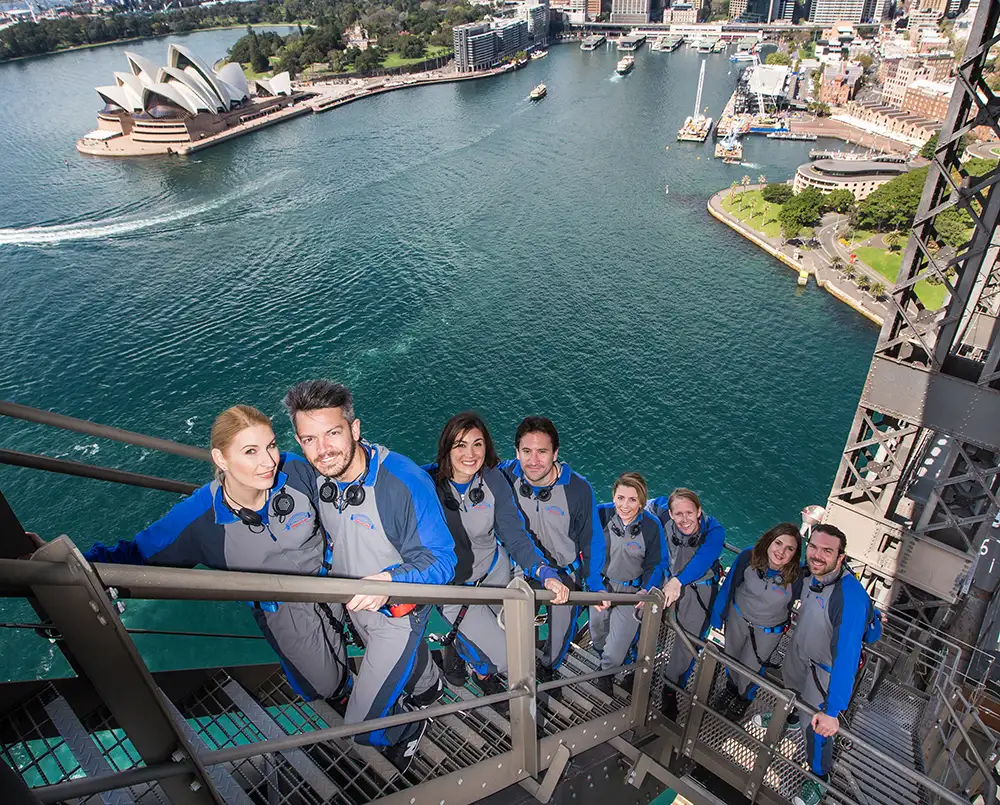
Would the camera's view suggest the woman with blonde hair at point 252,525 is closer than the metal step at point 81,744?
No

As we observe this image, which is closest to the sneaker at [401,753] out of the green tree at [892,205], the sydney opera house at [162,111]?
the green tree at [892,205]

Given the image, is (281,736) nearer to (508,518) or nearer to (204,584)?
(204,584)

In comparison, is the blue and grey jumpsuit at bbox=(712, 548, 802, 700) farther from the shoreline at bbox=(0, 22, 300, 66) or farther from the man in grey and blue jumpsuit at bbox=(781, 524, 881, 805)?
the shoreline at bbox=(0, 22, 300, 66)

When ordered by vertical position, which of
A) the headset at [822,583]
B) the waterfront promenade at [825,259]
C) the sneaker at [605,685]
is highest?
the headset at [822,583]

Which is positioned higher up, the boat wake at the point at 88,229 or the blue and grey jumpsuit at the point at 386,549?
the blue and grey jumpsuit at the point at 386,549

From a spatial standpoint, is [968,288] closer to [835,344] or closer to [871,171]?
[835,344]

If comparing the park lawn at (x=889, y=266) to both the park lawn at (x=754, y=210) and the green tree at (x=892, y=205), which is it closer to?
the green tree at (x=892, y=205)

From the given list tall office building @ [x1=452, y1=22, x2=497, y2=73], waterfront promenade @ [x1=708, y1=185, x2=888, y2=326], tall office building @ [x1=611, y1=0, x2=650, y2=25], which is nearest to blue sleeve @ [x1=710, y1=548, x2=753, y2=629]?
waterfront promenade @ [x1=708, y1=185, x2=888, y2=326]

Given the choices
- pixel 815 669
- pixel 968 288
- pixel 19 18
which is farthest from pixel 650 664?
pixel 19 18
